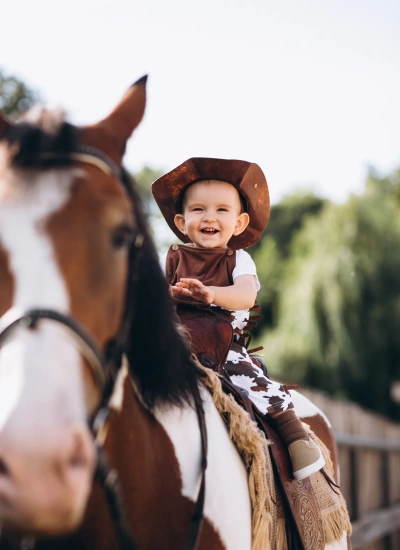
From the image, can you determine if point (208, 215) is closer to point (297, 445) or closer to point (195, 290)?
point (195, 290)

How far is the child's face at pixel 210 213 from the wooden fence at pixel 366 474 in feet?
17.3

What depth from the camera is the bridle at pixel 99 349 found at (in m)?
1.47

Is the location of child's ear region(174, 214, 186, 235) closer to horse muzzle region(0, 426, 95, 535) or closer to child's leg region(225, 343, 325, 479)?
child's leg region(225, 343, 325, 479)

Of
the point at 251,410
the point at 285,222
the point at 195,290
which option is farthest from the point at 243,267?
the point at 285,222

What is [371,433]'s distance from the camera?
11.4 metres

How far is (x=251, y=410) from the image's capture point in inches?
107

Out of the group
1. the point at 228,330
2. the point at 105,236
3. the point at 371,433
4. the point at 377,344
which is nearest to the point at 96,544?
the point at 105,236

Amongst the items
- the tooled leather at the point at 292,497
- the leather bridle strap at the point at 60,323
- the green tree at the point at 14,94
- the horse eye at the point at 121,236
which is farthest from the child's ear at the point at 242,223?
the green tree at the point at 14,94

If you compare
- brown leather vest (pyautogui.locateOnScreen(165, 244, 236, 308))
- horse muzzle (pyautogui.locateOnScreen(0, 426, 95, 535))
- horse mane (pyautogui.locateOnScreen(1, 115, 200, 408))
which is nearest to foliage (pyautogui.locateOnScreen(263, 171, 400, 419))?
brown leather vest (pyautogui.locateOnScreen(165, 244, 236, 308))

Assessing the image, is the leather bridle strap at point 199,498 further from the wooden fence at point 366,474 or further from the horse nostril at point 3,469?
the wooden fence at point 366,474

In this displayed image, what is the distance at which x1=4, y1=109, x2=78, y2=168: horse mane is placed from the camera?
169cm

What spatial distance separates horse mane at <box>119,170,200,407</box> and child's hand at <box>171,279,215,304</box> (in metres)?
0.41

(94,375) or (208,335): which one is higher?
(94,375)

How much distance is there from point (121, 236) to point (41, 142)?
322 millimetres
